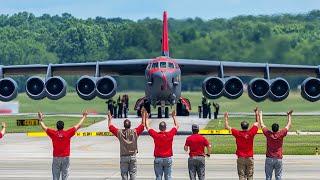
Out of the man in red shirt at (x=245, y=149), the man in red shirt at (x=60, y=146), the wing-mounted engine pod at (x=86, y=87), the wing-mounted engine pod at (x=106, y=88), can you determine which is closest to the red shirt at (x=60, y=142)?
the man in red shirt at (x=60, y=146)

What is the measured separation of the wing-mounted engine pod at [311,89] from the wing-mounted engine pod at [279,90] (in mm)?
1054

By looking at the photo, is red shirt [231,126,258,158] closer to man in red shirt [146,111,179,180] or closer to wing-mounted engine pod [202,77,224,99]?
man in red shirt [146,111,179,180]

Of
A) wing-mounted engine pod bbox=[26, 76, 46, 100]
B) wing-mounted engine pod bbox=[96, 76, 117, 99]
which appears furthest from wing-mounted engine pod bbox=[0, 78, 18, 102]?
wing-mounted engine pod bbox=[96, 76, 117, 99]

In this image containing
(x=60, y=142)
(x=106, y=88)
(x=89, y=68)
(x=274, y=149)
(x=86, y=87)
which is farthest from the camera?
(x=89, y=68)

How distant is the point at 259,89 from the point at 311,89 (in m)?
2.80

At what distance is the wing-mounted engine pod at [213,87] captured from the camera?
4862 cm

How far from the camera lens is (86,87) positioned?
164ft

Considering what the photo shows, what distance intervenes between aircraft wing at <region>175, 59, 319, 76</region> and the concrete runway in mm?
13824

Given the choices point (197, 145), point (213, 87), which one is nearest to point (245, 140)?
point (197, 145)

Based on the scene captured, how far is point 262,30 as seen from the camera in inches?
2699

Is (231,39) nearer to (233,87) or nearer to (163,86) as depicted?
(233,87)

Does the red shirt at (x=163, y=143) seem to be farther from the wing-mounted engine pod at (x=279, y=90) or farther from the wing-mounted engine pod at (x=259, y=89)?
the wing-mounted engine pod at (x=279, y=90)

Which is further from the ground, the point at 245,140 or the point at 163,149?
the point at 245,140

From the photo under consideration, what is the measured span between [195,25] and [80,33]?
56.8m
